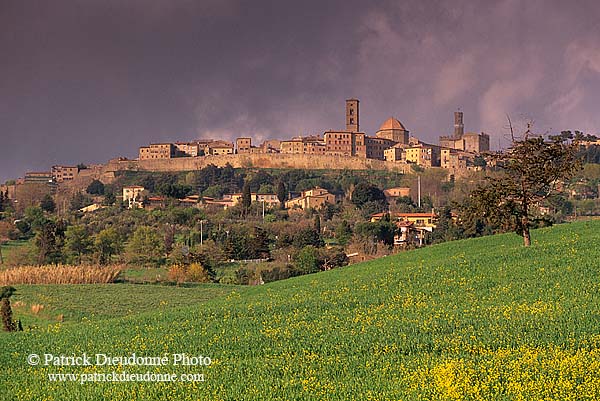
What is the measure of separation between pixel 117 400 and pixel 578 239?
20596 mm

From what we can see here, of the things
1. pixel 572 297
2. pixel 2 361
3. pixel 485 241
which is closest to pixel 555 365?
pixel 572 297

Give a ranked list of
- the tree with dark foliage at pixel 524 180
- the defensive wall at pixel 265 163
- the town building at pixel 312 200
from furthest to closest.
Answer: the defensive wall at pixel 265 163 → the town building at pixel 312 200 → the tree with dark foliage at pixel 524 180

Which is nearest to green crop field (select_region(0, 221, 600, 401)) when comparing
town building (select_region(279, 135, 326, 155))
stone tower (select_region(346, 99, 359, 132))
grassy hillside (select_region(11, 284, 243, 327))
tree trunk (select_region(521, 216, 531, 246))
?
tree trunk (select_region(521, 216, 531, 246))

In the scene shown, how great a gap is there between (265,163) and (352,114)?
144 ft

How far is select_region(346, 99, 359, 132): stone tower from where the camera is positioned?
178875mm

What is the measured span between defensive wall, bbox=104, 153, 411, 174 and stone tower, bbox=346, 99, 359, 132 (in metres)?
39.1

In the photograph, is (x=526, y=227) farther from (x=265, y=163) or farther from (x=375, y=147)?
(x=375, y=147)

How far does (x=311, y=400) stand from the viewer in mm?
9812

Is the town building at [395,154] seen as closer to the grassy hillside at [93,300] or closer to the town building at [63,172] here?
the town building at [63,172]

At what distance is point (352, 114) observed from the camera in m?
180

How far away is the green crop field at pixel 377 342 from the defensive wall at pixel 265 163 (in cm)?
11548

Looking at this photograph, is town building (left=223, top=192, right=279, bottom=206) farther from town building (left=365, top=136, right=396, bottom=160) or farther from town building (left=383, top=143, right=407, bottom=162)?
town building (left=365, top=136, right=396, bottom=160)

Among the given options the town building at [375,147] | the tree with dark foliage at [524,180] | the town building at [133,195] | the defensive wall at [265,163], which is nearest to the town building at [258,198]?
the town building at [133,195]

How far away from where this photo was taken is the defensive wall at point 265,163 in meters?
139
